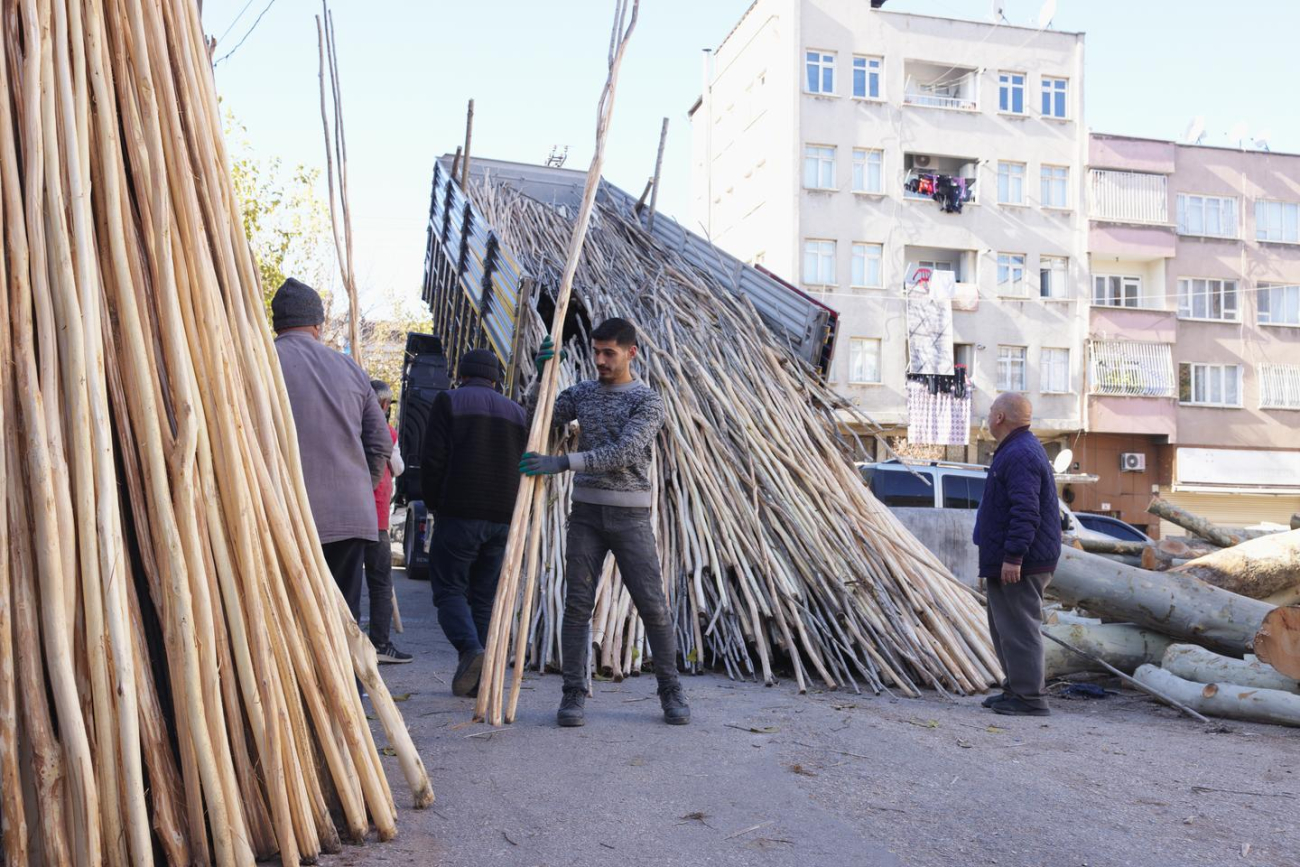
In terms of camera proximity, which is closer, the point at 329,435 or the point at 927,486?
the point at 329,435

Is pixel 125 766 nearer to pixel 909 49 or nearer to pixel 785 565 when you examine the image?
pixel 785 565

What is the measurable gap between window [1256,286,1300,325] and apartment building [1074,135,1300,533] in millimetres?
41

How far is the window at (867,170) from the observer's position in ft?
108

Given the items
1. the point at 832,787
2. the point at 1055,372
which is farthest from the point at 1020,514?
the point at 1055,372

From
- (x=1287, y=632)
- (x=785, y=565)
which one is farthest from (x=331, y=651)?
(x=1287, y=632)

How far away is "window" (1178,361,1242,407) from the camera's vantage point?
113ft

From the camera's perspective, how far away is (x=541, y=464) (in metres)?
5.09

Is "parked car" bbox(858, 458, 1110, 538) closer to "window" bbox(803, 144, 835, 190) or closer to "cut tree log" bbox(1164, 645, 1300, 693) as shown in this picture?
"cut tree log" bbox(1164, 645, 1300, 693)

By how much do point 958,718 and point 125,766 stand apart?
402 cm

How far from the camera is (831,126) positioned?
32.8 meters

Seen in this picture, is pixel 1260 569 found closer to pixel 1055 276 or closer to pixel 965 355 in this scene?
pixel 965 355

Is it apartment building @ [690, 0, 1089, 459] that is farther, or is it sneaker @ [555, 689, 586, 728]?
apartment building @ [690, 0, 1089, 459]

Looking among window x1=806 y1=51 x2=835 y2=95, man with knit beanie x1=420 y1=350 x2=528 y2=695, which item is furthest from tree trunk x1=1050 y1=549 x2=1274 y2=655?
window x1=806 y1=51 x2=835 y2=95

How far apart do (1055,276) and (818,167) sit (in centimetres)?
749
